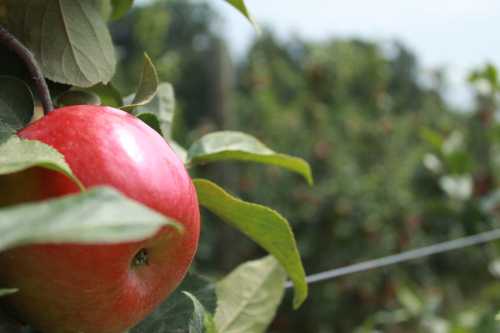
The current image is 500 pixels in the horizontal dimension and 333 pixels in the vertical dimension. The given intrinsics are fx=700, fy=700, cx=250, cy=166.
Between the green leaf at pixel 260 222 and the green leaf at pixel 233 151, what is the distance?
0.04 m

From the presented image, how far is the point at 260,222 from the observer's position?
1.30 feet

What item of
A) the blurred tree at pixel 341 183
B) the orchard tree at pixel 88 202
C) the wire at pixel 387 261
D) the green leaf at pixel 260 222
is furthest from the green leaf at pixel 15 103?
the blurred tree at pixel 341 183

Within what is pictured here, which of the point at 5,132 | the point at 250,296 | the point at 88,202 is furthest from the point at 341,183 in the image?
the point at 88,202

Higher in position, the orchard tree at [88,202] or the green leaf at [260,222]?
the orchard tree at [88,202]

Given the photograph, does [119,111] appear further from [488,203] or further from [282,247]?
[488,203]

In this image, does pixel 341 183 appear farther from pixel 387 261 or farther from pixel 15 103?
pixel 15 103

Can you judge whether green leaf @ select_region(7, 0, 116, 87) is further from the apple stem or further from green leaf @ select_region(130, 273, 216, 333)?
green leaf @ select_region(130, 273, 216, 333)

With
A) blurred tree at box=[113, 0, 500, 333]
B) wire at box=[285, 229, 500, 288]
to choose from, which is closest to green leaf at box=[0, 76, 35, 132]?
wire at box=[285, 229, 500, 288]

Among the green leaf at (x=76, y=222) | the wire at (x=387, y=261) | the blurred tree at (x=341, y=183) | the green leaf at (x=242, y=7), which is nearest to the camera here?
the green leaf at (x=76, y=222)

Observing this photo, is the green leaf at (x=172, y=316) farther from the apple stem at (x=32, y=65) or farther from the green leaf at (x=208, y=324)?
the apple stem at (x=32, y=65)

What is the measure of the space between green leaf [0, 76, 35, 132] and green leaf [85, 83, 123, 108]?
77mm

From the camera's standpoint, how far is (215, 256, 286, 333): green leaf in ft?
1.58

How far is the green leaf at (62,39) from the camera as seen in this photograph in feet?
1.22

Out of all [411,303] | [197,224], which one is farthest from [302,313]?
[197,224]
